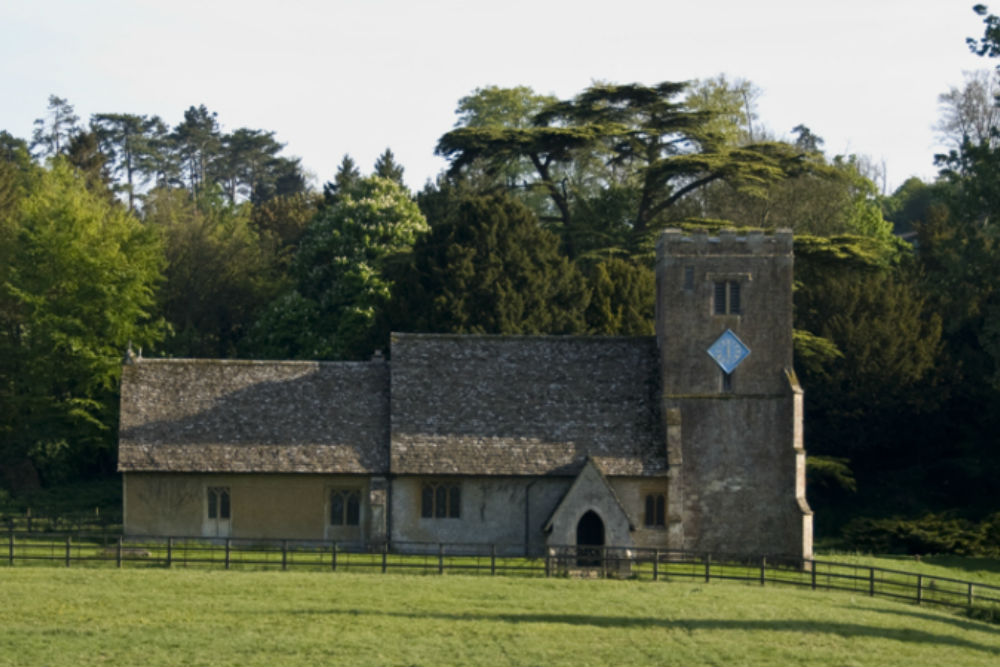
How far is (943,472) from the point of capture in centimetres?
6612

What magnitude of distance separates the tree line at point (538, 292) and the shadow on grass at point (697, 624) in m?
23.7

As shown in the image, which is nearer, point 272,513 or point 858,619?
point 858,619

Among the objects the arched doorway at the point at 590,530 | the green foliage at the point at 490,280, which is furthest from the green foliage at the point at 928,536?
the arched doorway at the point at 590,530

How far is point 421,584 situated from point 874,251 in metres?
32.6

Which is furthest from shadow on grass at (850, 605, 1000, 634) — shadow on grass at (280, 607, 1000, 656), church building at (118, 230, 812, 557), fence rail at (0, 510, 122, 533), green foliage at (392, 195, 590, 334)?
green foliage at (392, 195, 590, 334)

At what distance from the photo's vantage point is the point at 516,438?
157 ft

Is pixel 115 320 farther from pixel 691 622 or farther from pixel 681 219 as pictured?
pixel 691 622

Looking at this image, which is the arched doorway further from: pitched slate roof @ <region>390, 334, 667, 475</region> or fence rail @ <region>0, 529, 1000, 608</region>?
pitched slate roof @ <region>390, 334, 667, 475</region>

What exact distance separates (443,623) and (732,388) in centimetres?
1822

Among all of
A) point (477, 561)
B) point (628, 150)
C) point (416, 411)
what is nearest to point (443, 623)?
point (477, 561)

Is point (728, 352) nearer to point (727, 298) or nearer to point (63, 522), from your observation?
point (727, 298)

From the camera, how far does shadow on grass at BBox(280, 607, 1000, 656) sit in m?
33.9

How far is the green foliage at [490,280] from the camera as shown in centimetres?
6191

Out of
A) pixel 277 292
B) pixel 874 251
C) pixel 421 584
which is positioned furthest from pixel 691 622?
pixel 277 292
